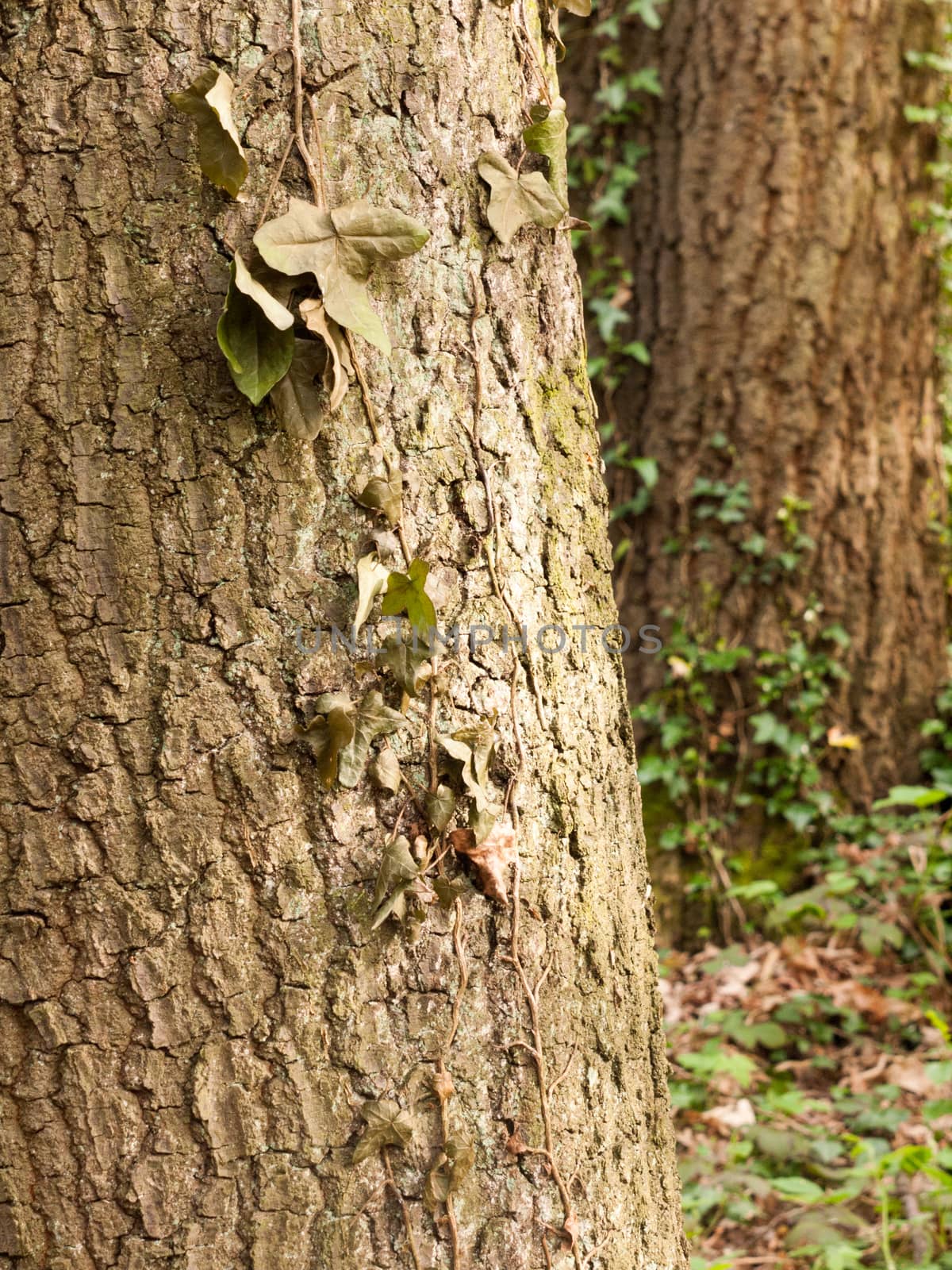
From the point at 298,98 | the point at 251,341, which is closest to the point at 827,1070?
the point at 251,341

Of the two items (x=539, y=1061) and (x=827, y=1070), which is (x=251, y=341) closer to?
(x=539, y=1061)

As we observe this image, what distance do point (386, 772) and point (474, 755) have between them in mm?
111

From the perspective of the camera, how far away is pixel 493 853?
127 cm

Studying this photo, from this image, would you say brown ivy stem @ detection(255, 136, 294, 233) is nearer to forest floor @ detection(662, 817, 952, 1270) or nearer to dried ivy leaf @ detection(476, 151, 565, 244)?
dried ivy leaf @ detection(476, 151, 565, 244)

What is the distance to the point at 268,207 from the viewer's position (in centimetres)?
117

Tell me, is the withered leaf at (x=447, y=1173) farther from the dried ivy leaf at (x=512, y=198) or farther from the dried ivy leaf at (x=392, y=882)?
the dried ivy leaf at (x=512, y=198)

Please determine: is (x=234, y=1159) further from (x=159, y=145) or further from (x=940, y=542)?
(x=940, y=542)

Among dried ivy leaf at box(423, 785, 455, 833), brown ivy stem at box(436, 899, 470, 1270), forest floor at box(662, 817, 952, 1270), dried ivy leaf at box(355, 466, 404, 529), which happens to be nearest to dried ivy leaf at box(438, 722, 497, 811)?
dried ivy leaf at box(423, 785, 455, 833)

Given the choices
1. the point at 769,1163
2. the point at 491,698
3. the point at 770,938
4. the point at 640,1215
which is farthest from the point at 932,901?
the point at 491,698

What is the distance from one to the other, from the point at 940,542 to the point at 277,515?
350cm

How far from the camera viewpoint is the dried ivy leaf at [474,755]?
1.24 meters

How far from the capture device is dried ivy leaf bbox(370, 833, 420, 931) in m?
1.19

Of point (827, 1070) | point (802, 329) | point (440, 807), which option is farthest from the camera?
point (802, 329)

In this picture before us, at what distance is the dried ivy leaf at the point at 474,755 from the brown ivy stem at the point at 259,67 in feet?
2.39
